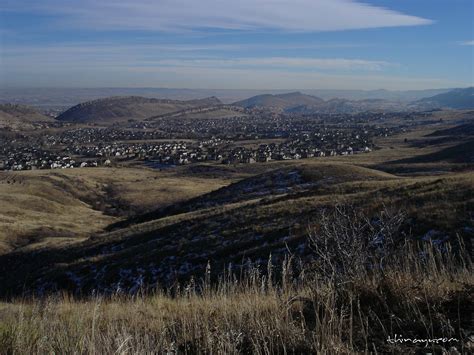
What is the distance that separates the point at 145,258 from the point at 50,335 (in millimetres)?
18573

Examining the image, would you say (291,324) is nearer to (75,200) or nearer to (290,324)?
(290,324)

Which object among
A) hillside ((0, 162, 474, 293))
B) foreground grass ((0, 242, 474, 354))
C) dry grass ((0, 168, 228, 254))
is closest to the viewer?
foreground grass ((0, 242, 474, 354))

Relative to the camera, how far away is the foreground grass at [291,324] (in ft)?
13.1

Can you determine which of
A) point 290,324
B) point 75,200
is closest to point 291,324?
point 290,324

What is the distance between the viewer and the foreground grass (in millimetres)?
3980

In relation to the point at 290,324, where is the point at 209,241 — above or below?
below

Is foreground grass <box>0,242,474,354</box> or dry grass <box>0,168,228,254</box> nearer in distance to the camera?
foreground grass <box>0,242,474,354</box>

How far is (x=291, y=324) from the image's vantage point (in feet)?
14.0

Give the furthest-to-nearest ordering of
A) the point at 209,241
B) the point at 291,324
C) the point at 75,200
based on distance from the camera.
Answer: the point at 75,200 < the point at 209,241 < the point at 291,324

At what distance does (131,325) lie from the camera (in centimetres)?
509

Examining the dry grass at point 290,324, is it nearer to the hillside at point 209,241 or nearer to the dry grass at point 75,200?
the hillside at point 209,241

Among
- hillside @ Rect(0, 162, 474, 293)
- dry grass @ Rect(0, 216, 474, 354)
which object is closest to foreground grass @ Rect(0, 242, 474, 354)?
dry grass @ Rect(0, 216, 474, 354)

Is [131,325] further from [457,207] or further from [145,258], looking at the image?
[145,258]

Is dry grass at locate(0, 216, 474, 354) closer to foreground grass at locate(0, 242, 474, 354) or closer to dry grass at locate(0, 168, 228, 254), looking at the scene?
foreground grass at locate(0, 242, 474, 354)
